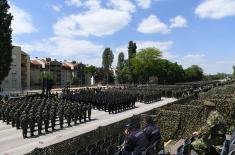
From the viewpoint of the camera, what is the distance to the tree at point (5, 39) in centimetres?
4454

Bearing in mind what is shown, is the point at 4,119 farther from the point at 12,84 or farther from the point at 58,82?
the point at 58,82

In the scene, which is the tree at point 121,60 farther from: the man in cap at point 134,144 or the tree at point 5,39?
the man in cap at point 134,144

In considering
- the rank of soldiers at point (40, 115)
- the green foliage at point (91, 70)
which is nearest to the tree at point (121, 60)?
the green foliage at point (91, 70)

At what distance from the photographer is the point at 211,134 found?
845 cm

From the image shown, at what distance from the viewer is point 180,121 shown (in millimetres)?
16281

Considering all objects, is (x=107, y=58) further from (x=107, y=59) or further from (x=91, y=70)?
(x=91, y=70)

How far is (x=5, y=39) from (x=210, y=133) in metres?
40.4

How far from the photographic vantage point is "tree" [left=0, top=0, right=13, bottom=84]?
4454 centimetres

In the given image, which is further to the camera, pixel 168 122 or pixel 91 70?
pixel 91 70

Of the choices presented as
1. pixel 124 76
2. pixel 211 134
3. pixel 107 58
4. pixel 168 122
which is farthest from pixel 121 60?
pixel 211 134

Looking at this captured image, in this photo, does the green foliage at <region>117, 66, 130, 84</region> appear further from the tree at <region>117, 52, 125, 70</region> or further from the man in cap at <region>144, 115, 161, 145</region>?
the man in cap at <region>144, 115, 161, 145</region>

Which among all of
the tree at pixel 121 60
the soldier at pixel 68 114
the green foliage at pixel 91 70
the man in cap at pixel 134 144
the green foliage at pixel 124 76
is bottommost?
the soldier at pixel 68 114

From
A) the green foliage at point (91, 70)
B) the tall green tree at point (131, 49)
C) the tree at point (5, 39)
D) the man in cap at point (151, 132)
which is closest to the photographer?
the man in cap at point (151, 132)

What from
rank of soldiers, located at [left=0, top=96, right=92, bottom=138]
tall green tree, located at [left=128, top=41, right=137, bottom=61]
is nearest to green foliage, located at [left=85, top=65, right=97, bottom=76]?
tall green tree, located at [left=128, top=41, right=137, bottom=61]
